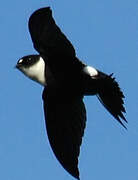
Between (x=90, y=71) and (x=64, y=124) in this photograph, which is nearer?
(x=90, y=71)

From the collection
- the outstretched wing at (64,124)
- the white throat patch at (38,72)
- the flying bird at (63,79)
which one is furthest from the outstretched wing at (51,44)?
the outstretched wing at (64,124)

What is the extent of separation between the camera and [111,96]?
1370 centimetres

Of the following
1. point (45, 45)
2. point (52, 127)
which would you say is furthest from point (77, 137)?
point (45, 45)

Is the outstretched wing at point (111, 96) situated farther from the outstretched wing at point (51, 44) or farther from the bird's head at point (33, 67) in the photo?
the bird's head at point (33, 67)

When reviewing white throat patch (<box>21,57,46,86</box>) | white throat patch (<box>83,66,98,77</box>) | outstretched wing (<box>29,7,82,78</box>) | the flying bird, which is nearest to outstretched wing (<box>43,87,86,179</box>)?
the flying bird

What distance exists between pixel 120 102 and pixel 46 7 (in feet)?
4.93

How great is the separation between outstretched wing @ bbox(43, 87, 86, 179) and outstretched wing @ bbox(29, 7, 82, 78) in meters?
0.51

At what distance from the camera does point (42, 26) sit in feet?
44.5

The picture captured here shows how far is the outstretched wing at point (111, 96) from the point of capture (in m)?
13.4

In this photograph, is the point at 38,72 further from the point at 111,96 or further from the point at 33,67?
the point at 111,96

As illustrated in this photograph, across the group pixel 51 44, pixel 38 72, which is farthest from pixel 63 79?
pixel 51 44

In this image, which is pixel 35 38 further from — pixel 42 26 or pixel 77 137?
pixel 77 137

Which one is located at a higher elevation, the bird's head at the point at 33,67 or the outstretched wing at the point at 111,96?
the bird's head at the point at 33,67

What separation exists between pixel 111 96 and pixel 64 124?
815mm
